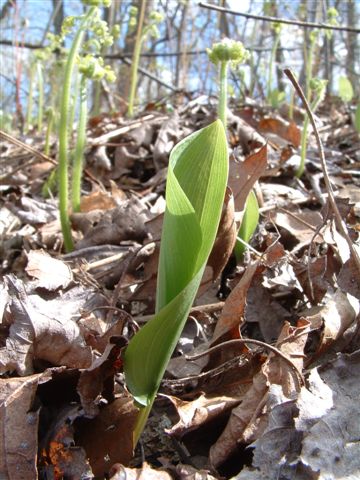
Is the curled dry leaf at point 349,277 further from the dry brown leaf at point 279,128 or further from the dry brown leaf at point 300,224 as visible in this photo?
the dry brown leaf at point 279,128

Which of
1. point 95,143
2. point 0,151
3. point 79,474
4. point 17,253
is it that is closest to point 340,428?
point 79,474

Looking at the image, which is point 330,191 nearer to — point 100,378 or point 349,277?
point 349,277

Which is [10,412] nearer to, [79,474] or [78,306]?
[79,474]

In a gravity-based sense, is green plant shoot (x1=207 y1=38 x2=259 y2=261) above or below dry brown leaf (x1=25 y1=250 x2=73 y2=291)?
above

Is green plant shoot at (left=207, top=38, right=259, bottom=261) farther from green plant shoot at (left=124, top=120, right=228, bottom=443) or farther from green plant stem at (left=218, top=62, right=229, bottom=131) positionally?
green plant shoot at (left=124, top=120, right=228, bottom=443)

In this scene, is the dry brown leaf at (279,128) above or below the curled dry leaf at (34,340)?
above

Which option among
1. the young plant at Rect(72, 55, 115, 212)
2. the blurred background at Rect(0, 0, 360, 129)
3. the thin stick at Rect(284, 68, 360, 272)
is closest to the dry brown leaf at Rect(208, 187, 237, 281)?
the thin stick at Rect(284, 68, 360, 272)

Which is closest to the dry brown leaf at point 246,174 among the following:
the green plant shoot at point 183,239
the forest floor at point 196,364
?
the forest floor at point 196,364
